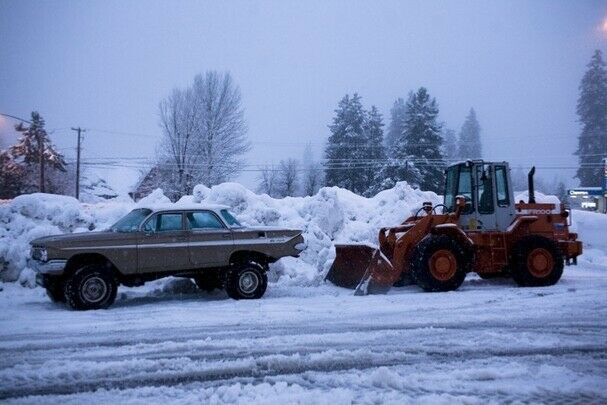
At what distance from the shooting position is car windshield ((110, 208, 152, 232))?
8.92 m

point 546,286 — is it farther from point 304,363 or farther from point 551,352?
point 304,363

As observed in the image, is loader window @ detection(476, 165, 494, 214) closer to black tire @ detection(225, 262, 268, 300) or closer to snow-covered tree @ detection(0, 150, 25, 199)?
black tire @ detection(225, 262, 268, 300)

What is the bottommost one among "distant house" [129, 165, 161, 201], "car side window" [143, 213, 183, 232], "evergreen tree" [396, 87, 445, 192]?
"car side window" [143, 213, 183, 232]

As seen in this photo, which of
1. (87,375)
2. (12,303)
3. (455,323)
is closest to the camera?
(87,375)

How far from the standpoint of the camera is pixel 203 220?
9461mm

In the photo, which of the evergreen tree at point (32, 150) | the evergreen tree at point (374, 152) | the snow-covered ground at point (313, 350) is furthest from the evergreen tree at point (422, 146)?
the evergreen tree at point (32, 150)

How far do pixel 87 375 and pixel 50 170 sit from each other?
Result: 49276 mm

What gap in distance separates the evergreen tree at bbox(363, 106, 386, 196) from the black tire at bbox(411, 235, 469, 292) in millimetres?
30463

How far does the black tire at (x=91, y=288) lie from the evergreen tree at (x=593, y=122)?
49.4 metres

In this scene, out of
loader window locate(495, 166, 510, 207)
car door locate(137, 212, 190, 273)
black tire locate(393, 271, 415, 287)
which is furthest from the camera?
loader window locate(495, 166, 510, 207)

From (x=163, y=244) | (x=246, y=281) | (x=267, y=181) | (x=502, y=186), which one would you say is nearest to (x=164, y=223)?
(x=163, y=244)

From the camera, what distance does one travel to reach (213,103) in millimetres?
35312

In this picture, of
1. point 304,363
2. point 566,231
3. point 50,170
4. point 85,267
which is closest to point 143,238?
point 85,267

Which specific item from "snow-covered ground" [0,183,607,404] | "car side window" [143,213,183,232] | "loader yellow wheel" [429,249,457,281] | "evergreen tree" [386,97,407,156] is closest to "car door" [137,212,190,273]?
"car side window" [143,213,183,232]
